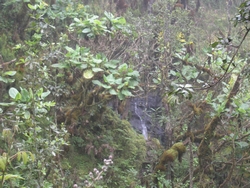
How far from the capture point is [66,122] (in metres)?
4.25

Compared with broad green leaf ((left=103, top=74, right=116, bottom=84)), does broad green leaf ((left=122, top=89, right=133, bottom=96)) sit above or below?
below

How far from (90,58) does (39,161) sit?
169 cm

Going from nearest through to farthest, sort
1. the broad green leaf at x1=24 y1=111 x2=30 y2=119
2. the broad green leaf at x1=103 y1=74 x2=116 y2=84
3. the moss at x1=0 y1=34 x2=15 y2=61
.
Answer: the broad green leaf at x1=24 y1=111 x2=30 y2=119 → the broad green leaf at x1=103 y1=74 x2=116 y2=84 → the moss at x1=0 y1=34 x2=15 y2=61

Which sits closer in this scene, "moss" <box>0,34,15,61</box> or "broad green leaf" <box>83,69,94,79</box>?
"broad green leaf" <box>83,69,94,79</box>

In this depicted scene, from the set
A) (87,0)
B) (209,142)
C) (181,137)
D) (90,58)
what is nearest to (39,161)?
(90,58)

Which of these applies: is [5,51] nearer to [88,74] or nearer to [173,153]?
[88,74]

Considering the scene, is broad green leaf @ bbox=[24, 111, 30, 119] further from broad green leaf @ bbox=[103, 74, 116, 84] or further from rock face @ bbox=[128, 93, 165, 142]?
rock face @ bbox=[128, 93, 165, 142]

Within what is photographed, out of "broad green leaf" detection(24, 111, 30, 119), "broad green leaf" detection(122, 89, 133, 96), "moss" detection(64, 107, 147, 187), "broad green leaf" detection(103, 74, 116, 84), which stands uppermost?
"broad green leaf" detection(24, 111, 30, 119)

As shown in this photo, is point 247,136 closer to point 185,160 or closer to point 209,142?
point 209,142

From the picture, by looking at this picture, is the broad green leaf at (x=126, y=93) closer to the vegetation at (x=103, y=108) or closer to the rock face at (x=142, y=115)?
the vegetation at (x=103, y=108)

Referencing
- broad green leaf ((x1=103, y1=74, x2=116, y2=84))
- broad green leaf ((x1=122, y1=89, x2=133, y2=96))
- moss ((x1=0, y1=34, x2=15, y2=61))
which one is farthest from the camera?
moss ((x1=0, y1=34, x2=15, y2=61))

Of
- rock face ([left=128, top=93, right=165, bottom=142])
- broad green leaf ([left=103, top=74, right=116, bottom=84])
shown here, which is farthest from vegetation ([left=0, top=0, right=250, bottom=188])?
rock face ([left=128, top=93, right=165, bottom=142])

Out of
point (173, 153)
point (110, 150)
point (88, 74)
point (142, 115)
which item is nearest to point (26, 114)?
point (88, 74)

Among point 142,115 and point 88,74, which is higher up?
point 88,74
